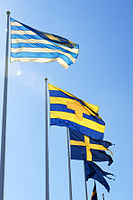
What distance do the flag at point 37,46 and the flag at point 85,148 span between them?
654 centimetres

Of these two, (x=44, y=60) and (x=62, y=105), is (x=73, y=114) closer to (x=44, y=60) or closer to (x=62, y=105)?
(x=62, y=105)

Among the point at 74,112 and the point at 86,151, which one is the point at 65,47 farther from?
the point at 86,151

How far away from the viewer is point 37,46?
43.9ft

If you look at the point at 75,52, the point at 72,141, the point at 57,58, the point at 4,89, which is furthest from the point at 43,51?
the point at 72,141

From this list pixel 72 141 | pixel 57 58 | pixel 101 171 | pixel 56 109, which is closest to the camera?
pixel 57 58

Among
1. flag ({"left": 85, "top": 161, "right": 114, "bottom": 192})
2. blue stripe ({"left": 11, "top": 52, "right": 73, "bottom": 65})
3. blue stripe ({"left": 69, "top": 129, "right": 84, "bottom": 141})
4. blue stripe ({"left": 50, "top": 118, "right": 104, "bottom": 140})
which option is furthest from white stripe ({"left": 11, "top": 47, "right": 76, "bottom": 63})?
flag ({"left": 85, "top": 161, "right": 114, "bottom": 192})

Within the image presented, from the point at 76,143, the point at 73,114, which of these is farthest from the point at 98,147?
the point at 73,114

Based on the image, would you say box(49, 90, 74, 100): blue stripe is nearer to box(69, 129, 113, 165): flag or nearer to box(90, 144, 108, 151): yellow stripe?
box(69, 129, 113, 165): flag

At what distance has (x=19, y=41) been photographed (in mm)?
12992

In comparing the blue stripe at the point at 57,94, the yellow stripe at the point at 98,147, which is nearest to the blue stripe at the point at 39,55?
the blue stripe at the point at 57,94

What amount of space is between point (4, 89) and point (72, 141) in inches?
352

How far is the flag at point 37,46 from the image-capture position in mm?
12914

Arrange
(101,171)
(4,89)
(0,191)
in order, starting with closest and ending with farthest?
(0,191) → (4,89) → (101,171)

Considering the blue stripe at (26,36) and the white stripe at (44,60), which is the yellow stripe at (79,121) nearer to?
the white stripe at (44,60)
